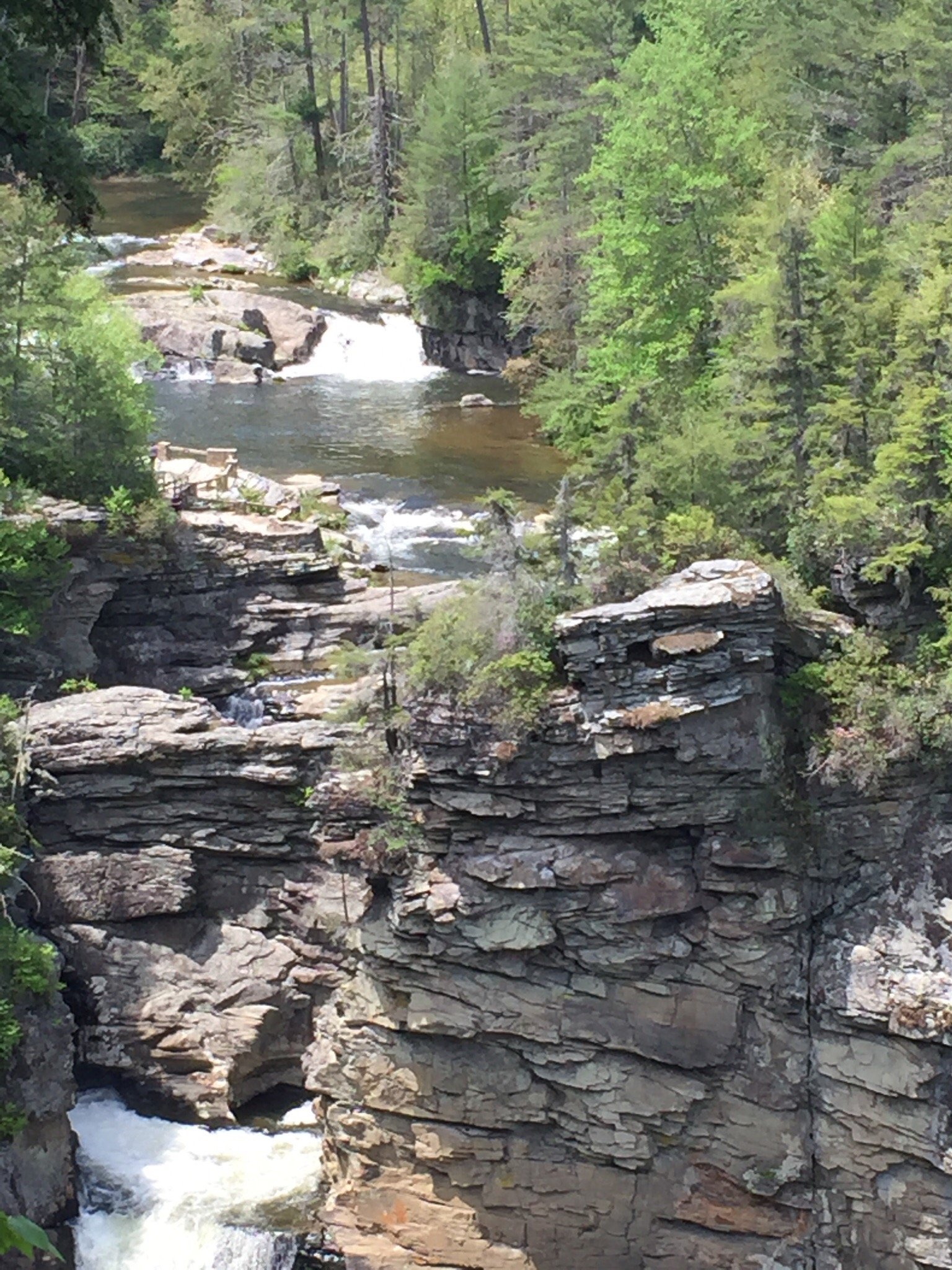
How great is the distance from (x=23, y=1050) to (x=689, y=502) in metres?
13.1

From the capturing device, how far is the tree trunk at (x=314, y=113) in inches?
2190

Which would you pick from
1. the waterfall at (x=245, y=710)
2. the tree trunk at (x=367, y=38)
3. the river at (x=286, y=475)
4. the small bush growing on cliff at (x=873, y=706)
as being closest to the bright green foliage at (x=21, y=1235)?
the river at (x=286, y=475)

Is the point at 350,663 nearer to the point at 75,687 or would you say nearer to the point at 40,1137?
the point at 75,687

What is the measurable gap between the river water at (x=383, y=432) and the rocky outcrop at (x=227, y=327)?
781mm

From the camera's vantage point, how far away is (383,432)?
123 feet

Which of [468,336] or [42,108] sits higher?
[42,108]

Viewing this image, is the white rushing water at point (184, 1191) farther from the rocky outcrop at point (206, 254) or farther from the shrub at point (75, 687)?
the rocky outcrop at point (206, 254)

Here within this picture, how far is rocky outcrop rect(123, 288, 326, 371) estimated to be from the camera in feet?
138

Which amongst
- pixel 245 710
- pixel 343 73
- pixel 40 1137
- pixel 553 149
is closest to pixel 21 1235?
pixel 40 1137

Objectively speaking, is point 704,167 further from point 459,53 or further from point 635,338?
point 459,53

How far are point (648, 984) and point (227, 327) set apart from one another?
29.7 meters

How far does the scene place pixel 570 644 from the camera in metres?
18.4

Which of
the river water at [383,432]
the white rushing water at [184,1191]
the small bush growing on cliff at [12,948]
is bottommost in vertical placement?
the white rushing water at [184,1191]

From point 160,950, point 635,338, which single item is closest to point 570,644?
point 160,950
